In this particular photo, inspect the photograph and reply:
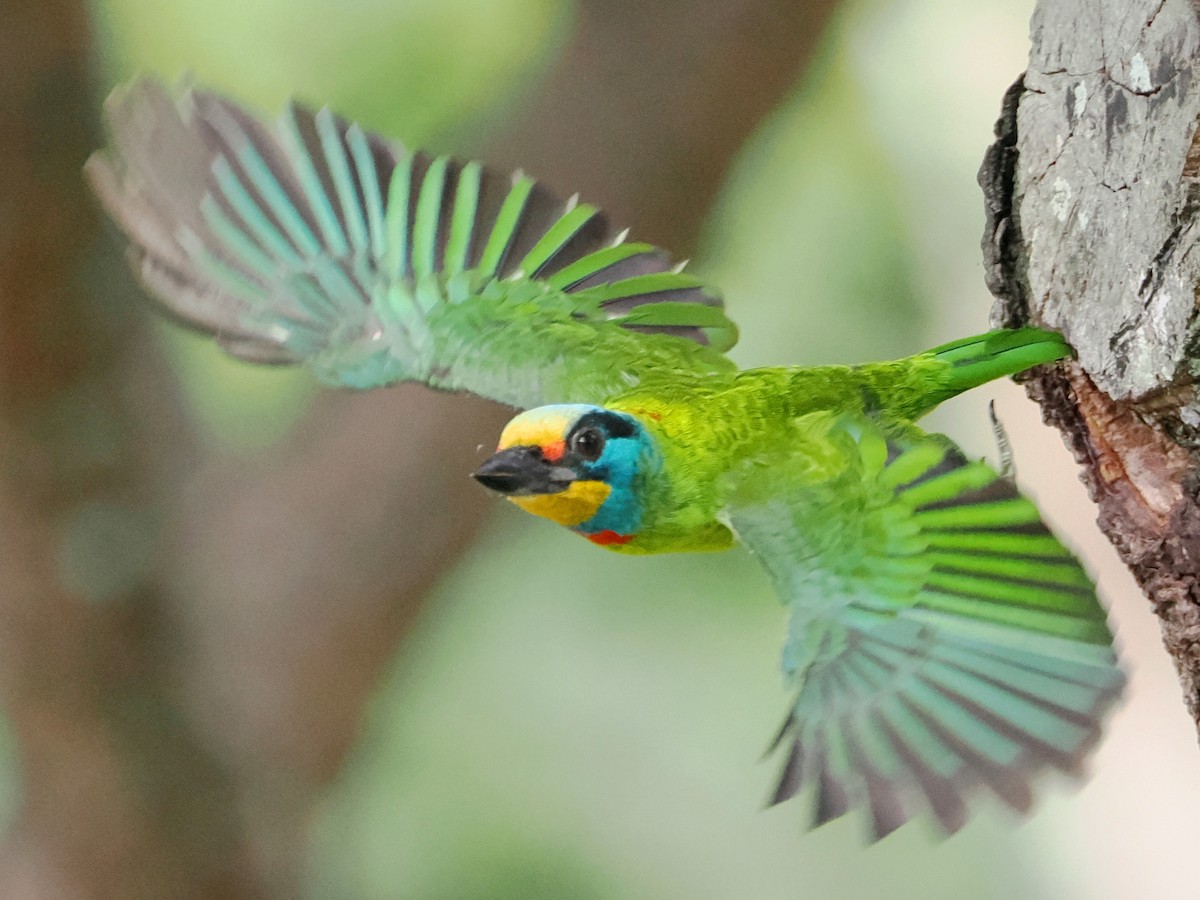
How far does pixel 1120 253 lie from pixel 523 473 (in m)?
0.48

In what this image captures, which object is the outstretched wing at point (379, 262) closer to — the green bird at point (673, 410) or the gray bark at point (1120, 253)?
the green bird at point (673, 410)

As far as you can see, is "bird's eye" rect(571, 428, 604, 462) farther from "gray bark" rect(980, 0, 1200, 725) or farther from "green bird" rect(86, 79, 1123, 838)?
"gray bark" rect(980, 0, 1200, 725)

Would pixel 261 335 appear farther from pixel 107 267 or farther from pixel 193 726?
pixel 193 726

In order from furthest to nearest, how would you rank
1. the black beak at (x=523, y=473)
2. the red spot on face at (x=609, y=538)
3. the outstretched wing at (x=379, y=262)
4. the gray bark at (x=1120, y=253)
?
the outstretched wing at (x=379, y=262) < the red spot on face at (x=609, y=538) < the black beak at (x=523, y=473) < the gray bark at (x=1120, y=253)

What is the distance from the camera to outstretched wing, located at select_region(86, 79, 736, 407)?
1131mm

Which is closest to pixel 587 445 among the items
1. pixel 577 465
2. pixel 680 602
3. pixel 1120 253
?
pixel 577 465

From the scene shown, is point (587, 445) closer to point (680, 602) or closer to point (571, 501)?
point (571, 501)

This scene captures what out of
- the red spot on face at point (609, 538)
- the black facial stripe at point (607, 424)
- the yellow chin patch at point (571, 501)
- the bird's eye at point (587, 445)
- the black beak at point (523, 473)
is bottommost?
the red spot on face at point (609, 538)

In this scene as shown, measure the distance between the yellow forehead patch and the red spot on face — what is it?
118 mm

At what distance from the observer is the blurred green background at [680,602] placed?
1729mm

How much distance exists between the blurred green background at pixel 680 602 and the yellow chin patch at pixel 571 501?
90cm

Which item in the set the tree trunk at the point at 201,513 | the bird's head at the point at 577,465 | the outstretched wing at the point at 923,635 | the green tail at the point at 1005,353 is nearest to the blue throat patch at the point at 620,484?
the bird's head at the point at 577,465

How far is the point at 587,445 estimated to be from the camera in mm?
918

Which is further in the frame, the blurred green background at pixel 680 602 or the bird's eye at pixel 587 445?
the blurred green background at pixel 680 602
